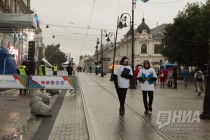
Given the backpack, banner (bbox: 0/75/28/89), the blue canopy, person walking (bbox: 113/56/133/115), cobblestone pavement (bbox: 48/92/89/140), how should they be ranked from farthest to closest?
the blue canopy, the backpack, banner (bbox: 0/75/28/89), person walking (bbox: 113/56/133/115), cobblestone pavement (bbox: 48/92/89/140)

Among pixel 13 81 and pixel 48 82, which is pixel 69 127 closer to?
pixel 48 82

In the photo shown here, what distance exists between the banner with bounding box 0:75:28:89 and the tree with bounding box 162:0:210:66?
28.9 metres

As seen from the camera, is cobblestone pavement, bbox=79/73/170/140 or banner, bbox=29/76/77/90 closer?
cobblestone pavement, bbox=79/73/170/140

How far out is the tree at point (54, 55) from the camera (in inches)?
5659

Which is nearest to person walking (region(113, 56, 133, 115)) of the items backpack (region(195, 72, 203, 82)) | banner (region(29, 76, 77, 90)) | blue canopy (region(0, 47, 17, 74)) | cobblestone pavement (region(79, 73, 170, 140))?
cobblestone pavement (region(79, 73, 170, 140))

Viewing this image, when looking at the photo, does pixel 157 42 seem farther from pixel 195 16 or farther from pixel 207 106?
pixel 207 106

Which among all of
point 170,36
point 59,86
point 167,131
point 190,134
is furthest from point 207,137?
point 170,36

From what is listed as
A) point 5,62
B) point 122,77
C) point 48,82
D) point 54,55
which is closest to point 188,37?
point 5,62

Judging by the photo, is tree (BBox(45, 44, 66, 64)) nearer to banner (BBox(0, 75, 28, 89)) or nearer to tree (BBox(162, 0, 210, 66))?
tree (BBox(162, 0, 210, 66))

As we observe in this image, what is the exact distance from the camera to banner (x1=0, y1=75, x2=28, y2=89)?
19.8 metres

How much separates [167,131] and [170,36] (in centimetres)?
4426
